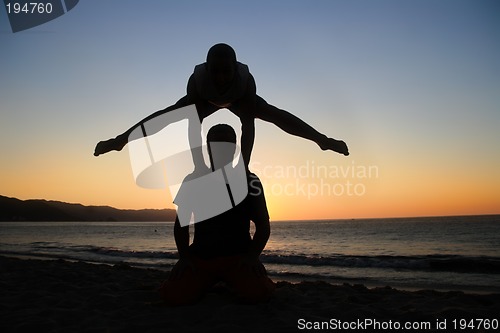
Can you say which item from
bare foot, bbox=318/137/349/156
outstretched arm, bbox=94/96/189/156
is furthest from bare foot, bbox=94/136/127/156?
bare foot, bbox=318/137/349/156

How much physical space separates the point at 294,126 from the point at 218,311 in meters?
1.87

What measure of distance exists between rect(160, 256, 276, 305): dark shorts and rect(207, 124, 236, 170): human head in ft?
2.79

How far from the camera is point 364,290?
17.0 feet

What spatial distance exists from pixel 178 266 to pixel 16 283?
2919mm

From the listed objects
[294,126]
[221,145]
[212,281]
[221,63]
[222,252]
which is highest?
[221,63]

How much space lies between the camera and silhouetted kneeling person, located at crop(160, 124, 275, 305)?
3471 mm

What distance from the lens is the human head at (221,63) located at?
134 inches

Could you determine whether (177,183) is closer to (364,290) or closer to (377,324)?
(377,324)

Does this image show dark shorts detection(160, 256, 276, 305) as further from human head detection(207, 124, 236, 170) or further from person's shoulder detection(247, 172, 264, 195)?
human head detection(207, 124, 236, 170)

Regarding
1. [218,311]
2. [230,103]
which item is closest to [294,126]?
[230,103]

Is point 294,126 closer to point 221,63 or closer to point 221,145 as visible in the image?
point 221,145

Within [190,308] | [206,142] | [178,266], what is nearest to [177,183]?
[206,142]

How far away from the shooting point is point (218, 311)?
3.35 metres

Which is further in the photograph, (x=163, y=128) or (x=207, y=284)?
(x=163, y=128)
